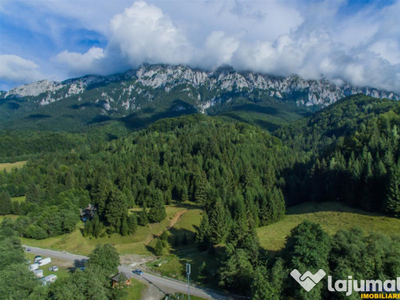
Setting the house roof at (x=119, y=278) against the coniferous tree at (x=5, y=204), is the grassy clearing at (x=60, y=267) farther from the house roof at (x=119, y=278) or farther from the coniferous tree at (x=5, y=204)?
the coniferous tree at (x=5, y=204)

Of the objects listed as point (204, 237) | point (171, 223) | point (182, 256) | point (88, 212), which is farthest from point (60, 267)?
point (88, 212)

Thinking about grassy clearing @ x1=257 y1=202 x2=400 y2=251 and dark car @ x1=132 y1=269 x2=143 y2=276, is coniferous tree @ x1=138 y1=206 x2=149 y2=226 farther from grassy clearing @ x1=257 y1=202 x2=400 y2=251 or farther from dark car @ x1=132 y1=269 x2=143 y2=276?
grassy clearing @ x1=257 y1=202 x2=400 y2=251

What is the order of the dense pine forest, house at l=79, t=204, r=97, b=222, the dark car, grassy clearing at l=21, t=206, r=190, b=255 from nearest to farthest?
the dense pine forest, the dark car, grassy clearing at l=21, t=206, r=190, b=255, house at l=79, t=204, r=97, b=222

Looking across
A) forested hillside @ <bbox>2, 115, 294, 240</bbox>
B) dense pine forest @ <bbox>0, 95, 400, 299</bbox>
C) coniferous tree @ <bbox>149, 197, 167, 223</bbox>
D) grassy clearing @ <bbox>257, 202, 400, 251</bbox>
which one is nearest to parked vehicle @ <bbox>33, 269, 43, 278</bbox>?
dense pine forest @ <bbox>0, 95, 400, 299</bbox>

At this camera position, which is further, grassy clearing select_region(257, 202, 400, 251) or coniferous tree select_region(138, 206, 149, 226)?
coniferous tree select_region(138, 206, 149, 226)

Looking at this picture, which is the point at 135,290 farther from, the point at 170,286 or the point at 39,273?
the point at 39,273

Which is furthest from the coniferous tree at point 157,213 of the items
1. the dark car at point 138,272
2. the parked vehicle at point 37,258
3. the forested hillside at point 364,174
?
the forested hillside at point 364,174
